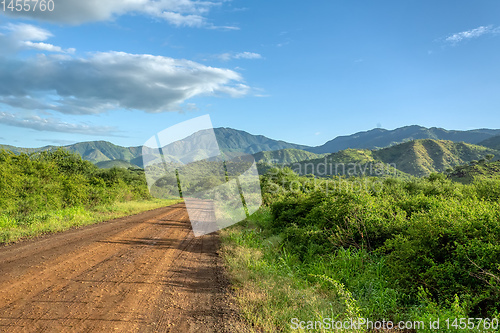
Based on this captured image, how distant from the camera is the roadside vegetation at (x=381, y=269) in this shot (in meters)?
4.59

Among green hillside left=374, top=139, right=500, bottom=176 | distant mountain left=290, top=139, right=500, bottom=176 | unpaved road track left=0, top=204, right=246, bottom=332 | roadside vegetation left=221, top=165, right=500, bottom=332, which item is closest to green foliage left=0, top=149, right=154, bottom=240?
unpaved road track left=0, top=204, right=246, bottom=332

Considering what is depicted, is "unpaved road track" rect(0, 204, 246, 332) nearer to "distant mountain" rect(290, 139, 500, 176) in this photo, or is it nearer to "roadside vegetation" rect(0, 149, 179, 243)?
"roadside vegetation" rect(0, 149, 179, 243)

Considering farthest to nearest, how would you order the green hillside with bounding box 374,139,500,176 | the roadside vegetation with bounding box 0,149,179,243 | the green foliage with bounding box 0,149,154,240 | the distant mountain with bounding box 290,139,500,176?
the green hillside with bounding box 374,139,500,176 < the distant mountain with bounding box 290,139,500,176 < the green foliage with bounding box 0,149,154,240 < the roadside vegetation with bounding box 0,149,179,243

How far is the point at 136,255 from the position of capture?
8.48 meters

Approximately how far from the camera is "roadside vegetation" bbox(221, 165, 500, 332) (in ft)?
15.1

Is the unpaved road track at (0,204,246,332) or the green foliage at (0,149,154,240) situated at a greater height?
the green foliage at (0,149,154,240)

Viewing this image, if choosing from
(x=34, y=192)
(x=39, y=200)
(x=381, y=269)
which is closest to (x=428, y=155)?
(x=381, y=269)

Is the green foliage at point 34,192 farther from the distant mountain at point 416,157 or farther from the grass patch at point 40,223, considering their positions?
the distant mountain at point 416,157

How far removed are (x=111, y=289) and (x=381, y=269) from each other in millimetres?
6510

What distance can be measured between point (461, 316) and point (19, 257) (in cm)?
1072

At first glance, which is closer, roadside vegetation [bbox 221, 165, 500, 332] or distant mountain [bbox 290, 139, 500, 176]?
roadside vegetation [bbox 221, 165, 500, 332]

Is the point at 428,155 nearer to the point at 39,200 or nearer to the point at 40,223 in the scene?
the point at 39,200

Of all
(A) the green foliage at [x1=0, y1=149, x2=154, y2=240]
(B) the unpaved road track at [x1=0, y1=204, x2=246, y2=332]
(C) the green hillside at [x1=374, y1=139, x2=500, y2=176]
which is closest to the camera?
(B) the unpaved road track at [x1=0, y1=204, x2=246, y2=332]

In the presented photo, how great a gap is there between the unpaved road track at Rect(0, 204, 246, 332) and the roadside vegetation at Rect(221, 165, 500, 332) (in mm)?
741
